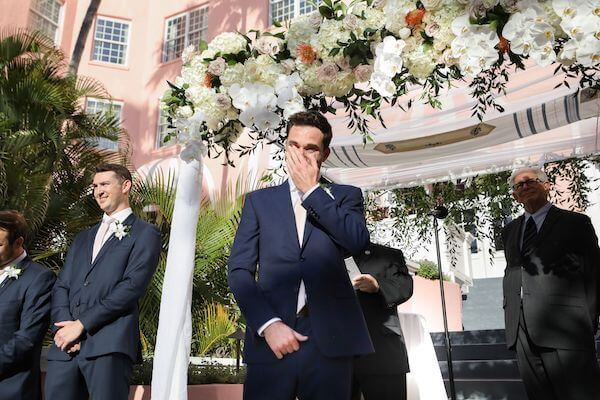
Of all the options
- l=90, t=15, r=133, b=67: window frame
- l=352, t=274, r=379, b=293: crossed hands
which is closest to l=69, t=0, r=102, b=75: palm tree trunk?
l=90, t=15, r=133, b=67: window frame

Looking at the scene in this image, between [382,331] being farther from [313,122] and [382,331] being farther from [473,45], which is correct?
[473,45]

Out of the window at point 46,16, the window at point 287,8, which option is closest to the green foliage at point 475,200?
the window at point 287,8

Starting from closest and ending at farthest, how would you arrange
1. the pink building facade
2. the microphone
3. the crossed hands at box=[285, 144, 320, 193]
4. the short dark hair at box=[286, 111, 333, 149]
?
the crossed hands at box=[285, 144, 320, 193]
the short dark hair at box=[286, 111, 333, 149]
the microphone
the pink building facade

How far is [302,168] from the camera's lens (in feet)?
7.29

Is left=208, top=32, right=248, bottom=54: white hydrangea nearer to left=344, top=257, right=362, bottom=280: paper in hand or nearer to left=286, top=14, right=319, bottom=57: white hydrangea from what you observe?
left=286, top=14, right=319, bottom=57: white hydrangea

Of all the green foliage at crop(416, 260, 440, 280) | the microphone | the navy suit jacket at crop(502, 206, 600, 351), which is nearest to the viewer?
the navy suit jacket at crop(502, 206, 600, 351)

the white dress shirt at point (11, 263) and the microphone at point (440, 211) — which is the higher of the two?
the microphone at point (440, 211)

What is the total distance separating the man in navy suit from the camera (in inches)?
80.4

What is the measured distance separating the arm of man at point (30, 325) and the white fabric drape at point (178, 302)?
2.36 feet

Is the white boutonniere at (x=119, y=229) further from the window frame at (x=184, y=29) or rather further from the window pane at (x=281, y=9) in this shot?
the window frame at (x=184, y=29)

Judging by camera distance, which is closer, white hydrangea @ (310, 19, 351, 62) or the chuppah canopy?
white hydrangea @ (310, 19, 351, 62)

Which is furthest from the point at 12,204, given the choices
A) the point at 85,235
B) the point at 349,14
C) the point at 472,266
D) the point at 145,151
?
the point at 472,266

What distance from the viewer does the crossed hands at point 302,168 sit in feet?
7.23

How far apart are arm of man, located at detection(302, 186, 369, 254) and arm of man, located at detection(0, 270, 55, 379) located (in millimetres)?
2224
